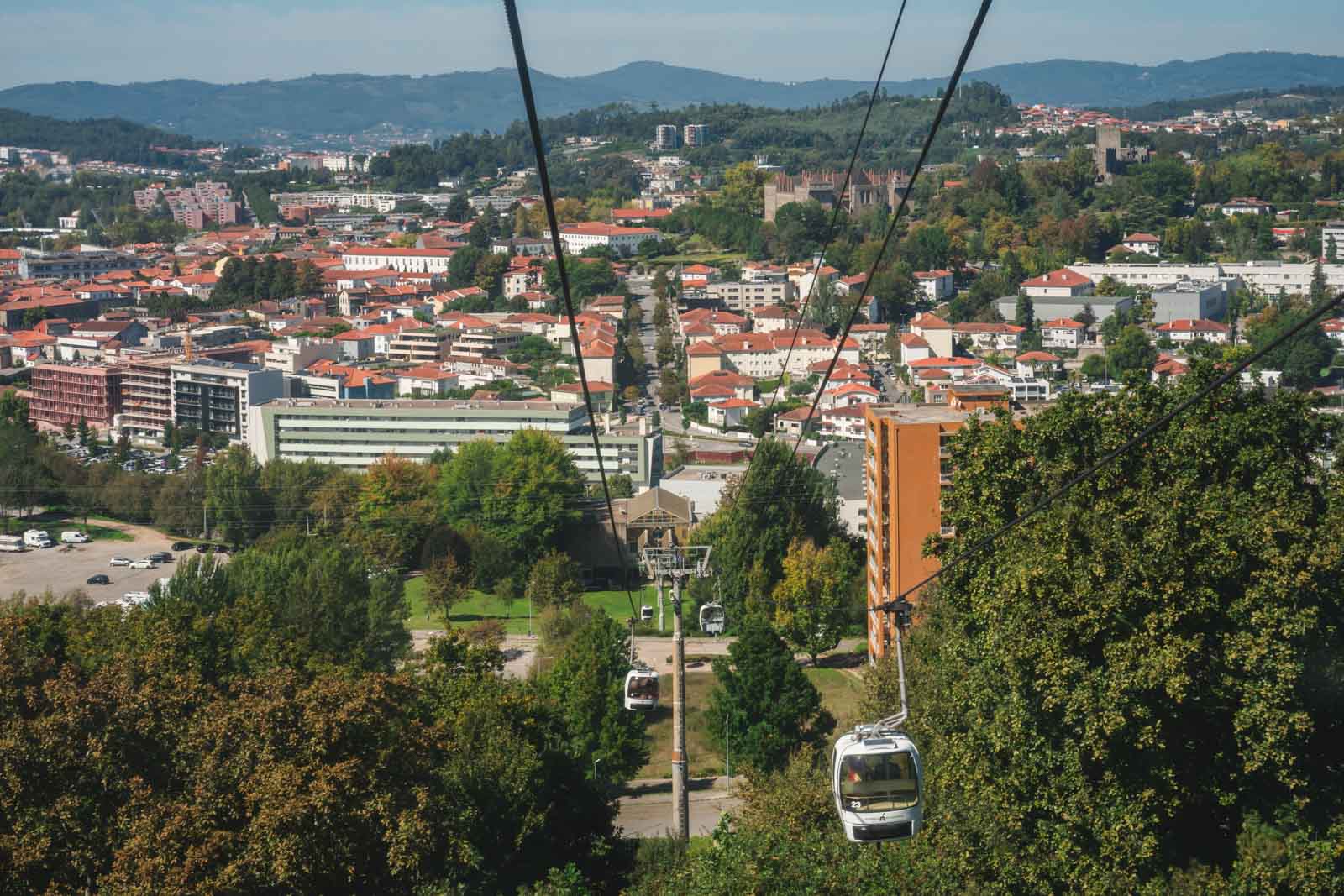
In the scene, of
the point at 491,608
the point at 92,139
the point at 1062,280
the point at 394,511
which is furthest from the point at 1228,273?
the point at 92,139

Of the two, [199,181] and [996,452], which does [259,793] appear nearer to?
[996,452]

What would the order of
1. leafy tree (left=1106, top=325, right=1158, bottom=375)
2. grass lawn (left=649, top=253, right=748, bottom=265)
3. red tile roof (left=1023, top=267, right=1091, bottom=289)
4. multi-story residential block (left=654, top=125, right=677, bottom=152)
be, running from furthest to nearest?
multi-story residential block (left=654, top=125, right=677, bottom=152) → grass lawn (left=649, top=253, right=748, bottom=265) → red tile roof (left=1023, top=267, right=1091, bottom=289) → leafy tree (left=1106, top=325, right=1158, bottom=375)

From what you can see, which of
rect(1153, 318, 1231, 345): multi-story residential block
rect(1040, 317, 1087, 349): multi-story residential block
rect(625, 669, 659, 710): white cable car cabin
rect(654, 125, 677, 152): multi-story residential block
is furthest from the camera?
rect(654, 125, 677, 152): multi-story residential block

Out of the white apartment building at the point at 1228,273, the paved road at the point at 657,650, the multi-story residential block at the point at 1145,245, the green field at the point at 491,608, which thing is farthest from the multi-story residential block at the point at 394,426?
the multi-story residential block at the point at 1145,245

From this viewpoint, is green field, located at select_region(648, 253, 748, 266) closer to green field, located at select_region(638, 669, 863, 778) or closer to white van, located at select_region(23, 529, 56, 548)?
white van, located at select_region(23, 529, 56, 548)

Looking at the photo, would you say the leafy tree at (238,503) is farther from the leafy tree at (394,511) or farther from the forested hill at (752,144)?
the forested hill at (752,144)

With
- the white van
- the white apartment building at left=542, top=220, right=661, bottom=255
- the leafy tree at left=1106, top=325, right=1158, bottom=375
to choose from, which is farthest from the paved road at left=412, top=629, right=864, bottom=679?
the white apartment building at left=542, top=220, right=661, bottom=255

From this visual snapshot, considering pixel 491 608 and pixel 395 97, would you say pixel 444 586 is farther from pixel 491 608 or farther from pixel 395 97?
pixel 395 97
